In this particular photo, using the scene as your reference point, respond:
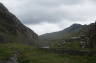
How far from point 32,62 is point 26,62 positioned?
8.04 feet

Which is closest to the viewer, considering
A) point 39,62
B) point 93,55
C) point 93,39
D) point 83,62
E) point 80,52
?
point 83,62

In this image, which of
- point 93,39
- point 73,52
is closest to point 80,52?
point 73,52

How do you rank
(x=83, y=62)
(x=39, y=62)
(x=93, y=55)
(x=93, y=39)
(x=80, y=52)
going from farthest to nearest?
1. (x=93, y=39)
2. (x=80, y=52)
3. (x=93, y=55)
4. (x=39, y=62)
5. (x=83, y=62)

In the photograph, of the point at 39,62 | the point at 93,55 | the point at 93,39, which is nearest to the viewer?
the point at 39,62

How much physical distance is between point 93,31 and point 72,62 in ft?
130

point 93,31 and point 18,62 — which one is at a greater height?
point 93,31

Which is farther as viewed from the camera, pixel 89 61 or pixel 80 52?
pixel 80 52

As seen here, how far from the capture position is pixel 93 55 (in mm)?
67188

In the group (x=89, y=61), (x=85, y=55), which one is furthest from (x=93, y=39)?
(x=89, y=61)

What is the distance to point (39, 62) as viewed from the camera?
60.6 m

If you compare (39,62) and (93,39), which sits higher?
(93,39)

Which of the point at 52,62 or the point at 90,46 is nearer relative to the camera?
the point at 52,62

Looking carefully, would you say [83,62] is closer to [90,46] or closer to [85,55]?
[85,55]

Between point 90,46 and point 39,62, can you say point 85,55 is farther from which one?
point 90,46
